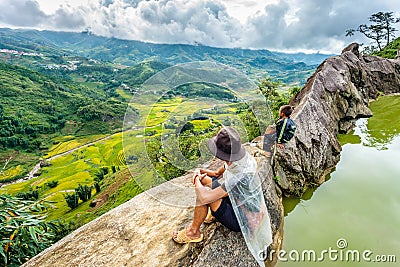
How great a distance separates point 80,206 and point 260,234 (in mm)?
37900

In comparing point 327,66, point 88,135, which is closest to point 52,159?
point 88,135

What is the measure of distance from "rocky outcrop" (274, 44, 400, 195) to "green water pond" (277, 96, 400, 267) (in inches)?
14.9

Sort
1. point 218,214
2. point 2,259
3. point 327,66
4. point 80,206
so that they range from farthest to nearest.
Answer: point 80,206 < point 327,66 < point 2,259 < point 218,214

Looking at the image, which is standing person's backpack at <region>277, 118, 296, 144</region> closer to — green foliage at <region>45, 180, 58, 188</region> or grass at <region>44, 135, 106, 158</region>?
green foliage at <region>45, 180, 58, 188</region>

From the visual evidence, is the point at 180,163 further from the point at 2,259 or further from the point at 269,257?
the point at 2,259

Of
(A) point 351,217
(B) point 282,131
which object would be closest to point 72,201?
(B) point 282,131

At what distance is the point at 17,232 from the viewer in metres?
3.24

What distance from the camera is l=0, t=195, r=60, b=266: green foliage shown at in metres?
3.07

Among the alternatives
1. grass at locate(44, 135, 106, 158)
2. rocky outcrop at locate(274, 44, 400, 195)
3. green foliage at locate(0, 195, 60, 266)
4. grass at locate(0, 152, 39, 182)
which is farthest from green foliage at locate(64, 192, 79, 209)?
green foliage at locate(0, 195, 60, 266)

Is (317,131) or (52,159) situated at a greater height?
(317,131)

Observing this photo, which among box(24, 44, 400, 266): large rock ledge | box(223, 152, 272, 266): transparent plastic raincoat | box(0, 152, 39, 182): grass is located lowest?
box(0, 152, 39, 182): grass

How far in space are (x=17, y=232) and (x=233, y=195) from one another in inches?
116

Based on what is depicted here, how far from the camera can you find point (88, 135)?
69.1m

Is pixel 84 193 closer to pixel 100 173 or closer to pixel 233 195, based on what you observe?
pixel 100 173
